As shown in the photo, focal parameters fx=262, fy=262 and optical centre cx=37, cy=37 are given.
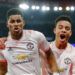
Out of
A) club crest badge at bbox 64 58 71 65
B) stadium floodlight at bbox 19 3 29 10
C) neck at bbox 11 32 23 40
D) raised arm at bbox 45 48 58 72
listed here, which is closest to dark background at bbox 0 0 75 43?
stadium floodlight at bbox 19 3 29 10

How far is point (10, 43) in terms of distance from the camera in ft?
7.62

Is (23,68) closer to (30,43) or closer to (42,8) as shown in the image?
(30,43)

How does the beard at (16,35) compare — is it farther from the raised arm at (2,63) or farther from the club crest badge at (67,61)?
the club crest badge at (67,61)

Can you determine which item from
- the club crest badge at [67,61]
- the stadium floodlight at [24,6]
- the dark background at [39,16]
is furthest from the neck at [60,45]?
the stadium floodlight at [24,6]

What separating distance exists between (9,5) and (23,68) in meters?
9.52

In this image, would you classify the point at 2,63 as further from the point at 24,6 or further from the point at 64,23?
the point at 24,6

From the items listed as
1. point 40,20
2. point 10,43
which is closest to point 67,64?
point 10,43

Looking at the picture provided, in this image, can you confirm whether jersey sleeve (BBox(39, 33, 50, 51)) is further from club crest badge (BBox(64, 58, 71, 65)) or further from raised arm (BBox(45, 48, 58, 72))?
club crest badge (BBox(64, 58, 71, 65))

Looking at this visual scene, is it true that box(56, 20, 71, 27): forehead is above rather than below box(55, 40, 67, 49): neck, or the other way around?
above

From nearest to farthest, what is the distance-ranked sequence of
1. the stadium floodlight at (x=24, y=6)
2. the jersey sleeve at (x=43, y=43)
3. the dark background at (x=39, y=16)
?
the jersey sleeve at (x=43, y=43) → the dark background at (x=39, y=16) → the stadium floodlight at (x=24, y=6)

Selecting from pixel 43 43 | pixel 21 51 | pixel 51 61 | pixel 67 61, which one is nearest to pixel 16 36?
pixel 21 51

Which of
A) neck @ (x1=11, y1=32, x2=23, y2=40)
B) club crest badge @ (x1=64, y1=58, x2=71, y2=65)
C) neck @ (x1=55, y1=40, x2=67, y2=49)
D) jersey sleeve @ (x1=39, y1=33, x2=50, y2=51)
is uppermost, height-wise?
neck @ (x1=11, y1=32, x2=23, y2=40)

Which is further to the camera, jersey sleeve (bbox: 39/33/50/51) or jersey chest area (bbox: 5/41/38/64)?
jersey sleeve (bbox: 39/33/50/51)

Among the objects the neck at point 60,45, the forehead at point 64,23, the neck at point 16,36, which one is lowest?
the neck at point 60,45
